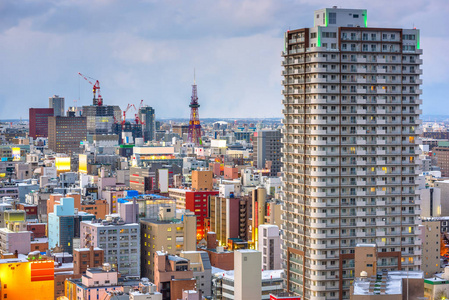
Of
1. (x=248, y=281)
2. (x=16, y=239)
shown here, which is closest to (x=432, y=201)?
(x=16, y=239)

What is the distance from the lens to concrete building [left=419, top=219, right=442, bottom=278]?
74062mm

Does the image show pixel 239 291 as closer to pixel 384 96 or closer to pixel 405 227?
pixel 405 227

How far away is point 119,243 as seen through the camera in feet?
229

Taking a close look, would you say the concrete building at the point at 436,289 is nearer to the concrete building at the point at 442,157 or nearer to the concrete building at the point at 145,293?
the concrete building at the point at 145,293

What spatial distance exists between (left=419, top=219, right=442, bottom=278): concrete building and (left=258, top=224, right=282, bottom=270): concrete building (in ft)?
37.7

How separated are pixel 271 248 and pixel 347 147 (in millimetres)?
18816

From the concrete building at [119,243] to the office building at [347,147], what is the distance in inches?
686

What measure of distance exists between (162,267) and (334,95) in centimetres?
1425

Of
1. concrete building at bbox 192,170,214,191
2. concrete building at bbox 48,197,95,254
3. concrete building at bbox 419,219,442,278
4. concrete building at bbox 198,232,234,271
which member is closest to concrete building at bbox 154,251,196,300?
concrete building at bbox 198,232,234,271

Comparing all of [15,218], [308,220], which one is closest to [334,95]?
[308,220]

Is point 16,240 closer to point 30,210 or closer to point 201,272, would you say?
point 201,272

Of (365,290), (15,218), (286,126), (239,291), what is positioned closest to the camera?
(365,290)

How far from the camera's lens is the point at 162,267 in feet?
185

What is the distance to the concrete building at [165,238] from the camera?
69.7 m
